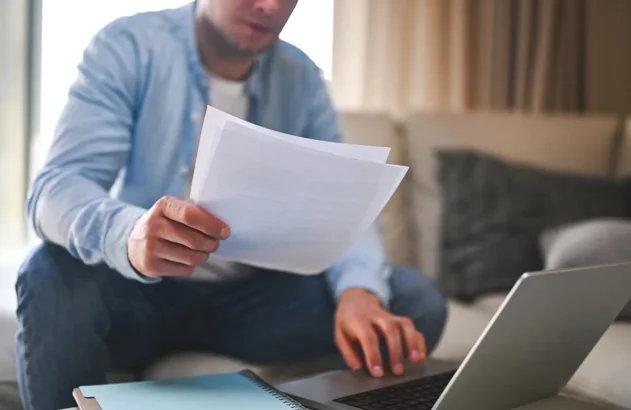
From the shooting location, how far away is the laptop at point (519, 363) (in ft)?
2.11

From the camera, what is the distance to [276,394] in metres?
0.72

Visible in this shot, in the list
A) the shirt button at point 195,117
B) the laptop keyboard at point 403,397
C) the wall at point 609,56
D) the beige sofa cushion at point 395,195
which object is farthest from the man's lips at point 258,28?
the wall at point 609,56

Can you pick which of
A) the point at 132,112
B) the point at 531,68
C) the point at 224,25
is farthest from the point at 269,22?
the point at 531,68

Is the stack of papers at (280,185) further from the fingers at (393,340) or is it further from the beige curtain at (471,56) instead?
the beige curtain at (471,56)

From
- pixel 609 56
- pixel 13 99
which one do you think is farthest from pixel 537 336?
pixel 609 56

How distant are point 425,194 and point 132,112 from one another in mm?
958

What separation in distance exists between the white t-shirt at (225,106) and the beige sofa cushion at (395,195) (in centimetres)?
65

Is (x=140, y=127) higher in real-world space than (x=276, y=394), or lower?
higher

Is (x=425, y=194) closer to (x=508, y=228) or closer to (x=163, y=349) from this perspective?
(x=508, y=228)

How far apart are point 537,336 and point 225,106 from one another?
0.51 meters

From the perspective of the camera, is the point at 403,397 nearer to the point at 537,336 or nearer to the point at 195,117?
A: the point at 537,336

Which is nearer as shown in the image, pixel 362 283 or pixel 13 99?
pixel 362 283

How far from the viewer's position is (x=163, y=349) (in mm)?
990

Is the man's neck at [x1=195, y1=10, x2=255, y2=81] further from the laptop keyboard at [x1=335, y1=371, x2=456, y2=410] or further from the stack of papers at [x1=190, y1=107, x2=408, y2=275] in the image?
the laptop keyboard at [x1=335, y1=371, x2=456, y2=410]
